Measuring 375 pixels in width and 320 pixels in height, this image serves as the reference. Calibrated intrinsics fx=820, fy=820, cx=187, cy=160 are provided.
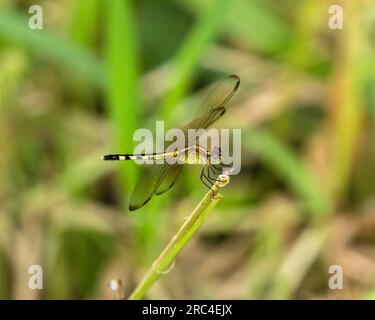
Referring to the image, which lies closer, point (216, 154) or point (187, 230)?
point (187, 230)

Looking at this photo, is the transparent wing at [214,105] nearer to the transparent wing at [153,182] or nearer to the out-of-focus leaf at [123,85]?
the transparent wing at [153,182]

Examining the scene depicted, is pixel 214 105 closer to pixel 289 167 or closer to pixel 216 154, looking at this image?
pixel 216 154

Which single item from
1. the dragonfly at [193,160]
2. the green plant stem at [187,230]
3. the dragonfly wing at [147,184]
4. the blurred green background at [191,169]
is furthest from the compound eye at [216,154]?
the blurred green background at [191,169]

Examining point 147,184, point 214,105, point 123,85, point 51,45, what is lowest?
point 147,184

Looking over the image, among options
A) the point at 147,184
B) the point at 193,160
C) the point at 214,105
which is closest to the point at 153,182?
the point at 147,184

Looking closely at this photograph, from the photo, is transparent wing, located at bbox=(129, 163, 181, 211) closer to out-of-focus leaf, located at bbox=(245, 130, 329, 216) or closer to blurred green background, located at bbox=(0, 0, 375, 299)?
blurred green background, located at bbox=(0, 0, 375, 299)

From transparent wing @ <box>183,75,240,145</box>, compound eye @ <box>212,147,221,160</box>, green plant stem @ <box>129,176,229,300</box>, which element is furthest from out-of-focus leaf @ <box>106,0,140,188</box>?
green plant stem @ <box>129,176,229,300</box>
